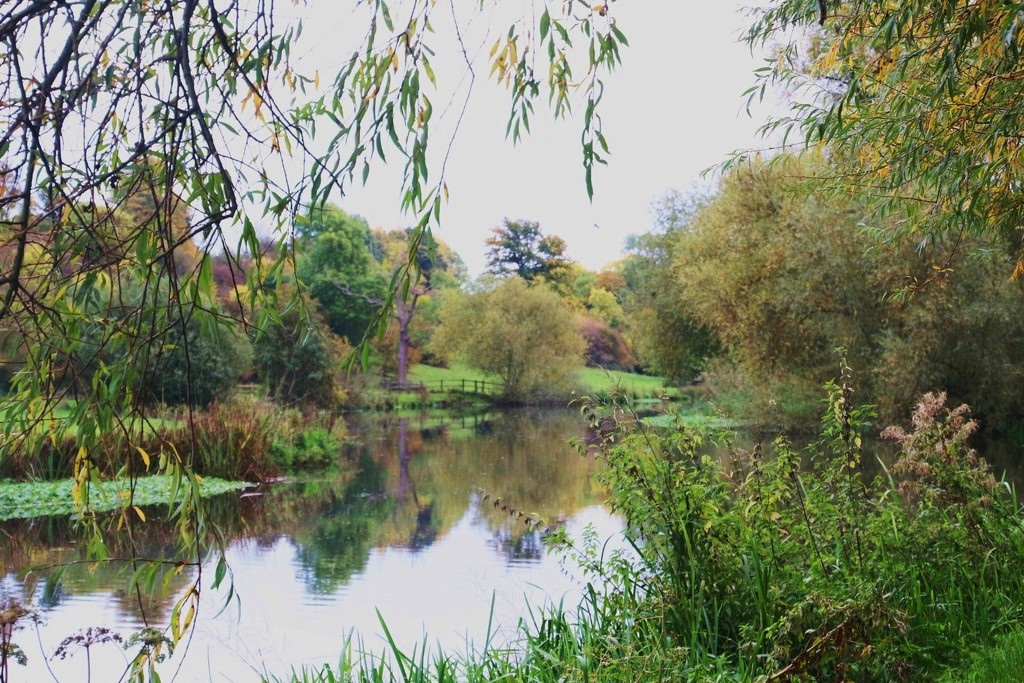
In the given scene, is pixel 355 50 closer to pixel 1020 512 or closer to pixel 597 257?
pixel 1020 512

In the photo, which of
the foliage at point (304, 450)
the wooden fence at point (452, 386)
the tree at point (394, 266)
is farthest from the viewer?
the tree at point (394, 266)

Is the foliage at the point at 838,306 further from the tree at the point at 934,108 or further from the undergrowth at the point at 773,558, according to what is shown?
the undergrowth at the point at 773,558

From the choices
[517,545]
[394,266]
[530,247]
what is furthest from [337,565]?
[530,247]

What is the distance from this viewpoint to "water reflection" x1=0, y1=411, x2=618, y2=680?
19.6 feet

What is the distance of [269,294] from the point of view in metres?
2.14

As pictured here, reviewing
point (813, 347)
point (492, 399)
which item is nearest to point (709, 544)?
point (813, 347)

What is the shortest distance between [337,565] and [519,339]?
24.2m

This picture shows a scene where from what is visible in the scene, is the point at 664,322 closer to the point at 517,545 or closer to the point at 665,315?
the point at 665,315

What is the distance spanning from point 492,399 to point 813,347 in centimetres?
A: 1855

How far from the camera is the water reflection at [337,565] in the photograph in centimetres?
598

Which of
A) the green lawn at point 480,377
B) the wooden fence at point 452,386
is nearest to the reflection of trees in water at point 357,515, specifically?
→ the wooden fence at point 452,386

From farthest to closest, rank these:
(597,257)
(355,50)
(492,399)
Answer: (597,257) → (492,399) → (355,50)

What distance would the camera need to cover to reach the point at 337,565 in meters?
8.48

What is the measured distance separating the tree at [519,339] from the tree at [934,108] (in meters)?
27.3
